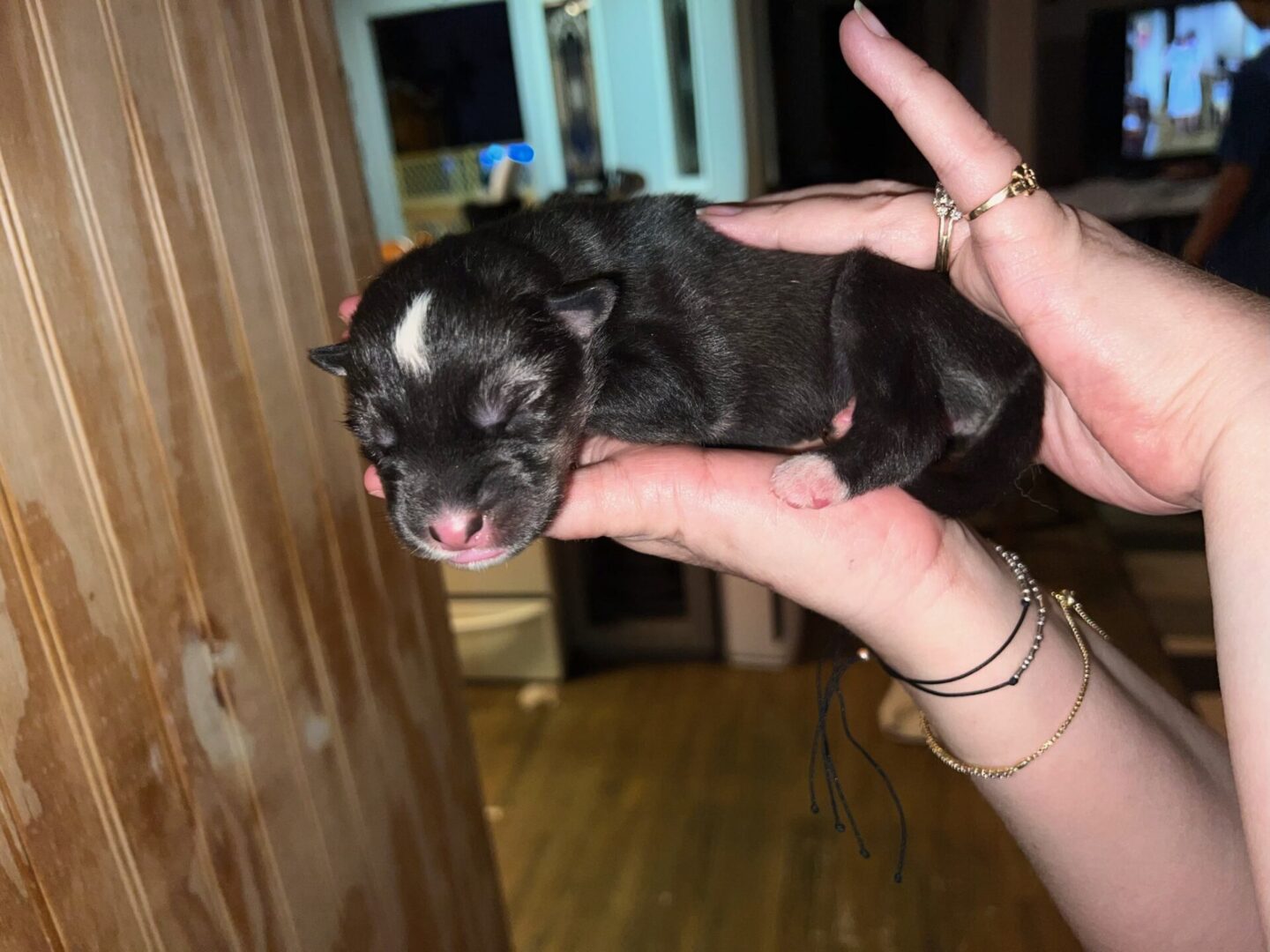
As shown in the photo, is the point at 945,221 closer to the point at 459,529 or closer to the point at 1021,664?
the point at 1021,664

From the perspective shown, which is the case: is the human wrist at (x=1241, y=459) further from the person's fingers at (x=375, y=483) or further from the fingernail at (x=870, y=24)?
the person's fingers at (x=375, y=483)

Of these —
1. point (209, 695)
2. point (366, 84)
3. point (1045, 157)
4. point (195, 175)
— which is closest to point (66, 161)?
point (195, 175)

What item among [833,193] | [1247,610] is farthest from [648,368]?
[1247,610]

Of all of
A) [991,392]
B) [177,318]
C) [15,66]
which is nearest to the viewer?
[15,66]

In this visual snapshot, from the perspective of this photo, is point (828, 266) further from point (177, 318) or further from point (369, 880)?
point (369, 880)

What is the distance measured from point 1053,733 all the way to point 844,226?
712 mm

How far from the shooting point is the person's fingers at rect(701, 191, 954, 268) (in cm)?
126

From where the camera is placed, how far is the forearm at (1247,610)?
2.53ft

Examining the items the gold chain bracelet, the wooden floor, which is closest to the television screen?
the wooden floor

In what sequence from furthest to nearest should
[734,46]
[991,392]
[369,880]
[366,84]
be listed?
[366,84]
[734,46]
[369,880]
[991,392]

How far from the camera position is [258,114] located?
1.33m

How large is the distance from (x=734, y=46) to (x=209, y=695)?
2.55 m

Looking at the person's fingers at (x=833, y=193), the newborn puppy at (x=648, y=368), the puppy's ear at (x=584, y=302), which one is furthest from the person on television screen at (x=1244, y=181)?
the puppy's ear at (x=584, y=302)

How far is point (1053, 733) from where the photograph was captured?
44.4 inches
